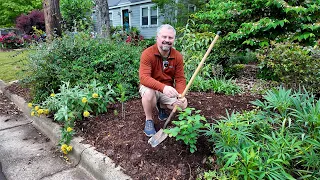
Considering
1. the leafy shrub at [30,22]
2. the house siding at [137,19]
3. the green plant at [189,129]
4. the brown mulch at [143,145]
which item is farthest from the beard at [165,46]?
the leafy shrub at [30,22]

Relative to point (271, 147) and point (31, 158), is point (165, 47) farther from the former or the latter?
point (31, 158)

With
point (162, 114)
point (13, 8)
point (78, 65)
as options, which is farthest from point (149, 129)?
point (13, 8)

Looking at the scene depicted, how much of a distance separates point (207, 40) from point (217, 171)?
125 inches

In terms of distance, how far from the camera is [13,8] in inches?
935

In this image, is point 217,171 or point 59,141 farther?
point 59,141

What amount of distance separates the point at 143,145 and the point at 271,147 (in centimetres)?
117

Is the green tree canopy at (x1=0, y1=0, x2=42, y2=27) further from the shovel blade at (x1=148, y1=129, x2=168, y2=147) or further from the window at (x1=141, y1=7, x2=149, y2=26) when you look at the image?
the shovel blade at (x1=148, y1=129, x2=168, y2=147)

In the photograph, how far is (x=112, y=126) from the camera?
2863 mm

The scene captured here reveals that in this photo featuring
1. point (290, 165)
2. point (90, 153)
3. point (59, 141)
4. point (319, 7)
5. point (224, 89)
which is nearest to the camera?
point (290, 165)

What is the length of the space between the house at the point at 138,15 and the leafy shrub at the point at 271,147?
1332cm

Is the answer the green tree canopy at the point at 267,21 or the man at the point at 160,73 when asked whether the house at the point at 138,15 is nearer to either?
the green tree canopy at the point at 267,21

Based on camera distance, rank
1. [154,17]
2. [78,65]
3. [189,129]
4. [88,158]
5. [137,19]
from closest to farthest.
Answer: [189,129], [88,158], [78,65], [154,17], [137,19]

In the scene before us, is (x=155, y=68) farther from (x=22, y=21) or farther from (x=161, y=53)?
(x=22, y=21)

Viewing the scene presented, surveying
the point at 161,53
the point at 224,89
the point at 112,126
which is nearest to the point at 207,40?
the point at 224,89
